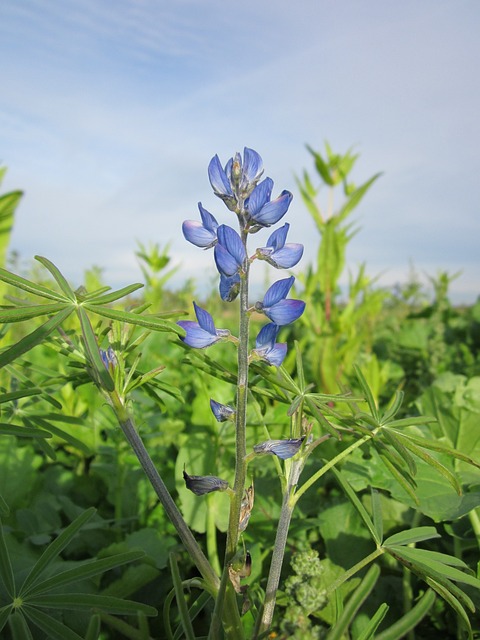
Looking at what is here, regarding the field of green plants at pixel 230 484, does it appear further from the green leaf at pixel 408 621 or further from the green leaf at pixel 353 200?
the green leaf at pixel 353 200

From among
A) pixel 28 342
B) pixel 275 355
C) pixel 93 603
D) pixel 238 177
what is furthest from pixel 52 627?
pixel 238 177

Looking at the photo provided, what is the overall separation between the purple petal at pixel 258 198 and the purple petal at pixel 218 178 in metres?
0.05

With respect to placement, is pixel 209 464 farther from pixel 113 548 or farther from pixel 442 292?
pixel 442 292

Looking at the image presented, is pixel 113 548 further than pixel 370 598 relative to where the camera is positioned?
No

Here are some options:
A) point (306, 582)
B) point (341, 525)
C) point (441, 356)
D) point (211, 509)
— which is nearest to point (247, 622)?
point (211, 509)

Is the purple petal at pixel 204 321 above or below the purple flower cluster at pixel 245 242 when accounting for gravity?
below

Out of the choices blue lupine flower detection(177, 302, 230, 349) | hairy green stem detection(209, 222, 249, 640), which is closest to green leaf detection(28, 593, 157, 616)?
hairy green stem detection(209, 222, 249, 640)

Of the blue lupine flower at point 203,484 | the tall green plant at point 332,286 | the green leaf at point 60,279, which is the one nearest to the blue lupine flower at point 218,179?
the green leaf at point 60,279

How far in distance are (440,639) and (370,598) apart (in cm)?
19

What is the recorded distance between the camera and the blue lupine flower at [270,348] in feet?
2.96

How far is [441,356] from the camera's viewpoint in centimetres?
325

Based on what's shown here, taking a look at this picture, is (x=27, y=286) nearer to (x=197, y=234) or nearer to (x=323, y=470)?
(x=197, y=234)

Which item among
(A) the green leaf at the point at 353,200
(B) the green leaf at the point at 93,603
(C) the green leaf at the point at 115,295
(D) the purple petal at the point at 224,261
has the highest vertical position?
(A) the green leaf at the point at 353,200

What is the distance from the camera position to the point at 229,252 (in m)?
0.83
